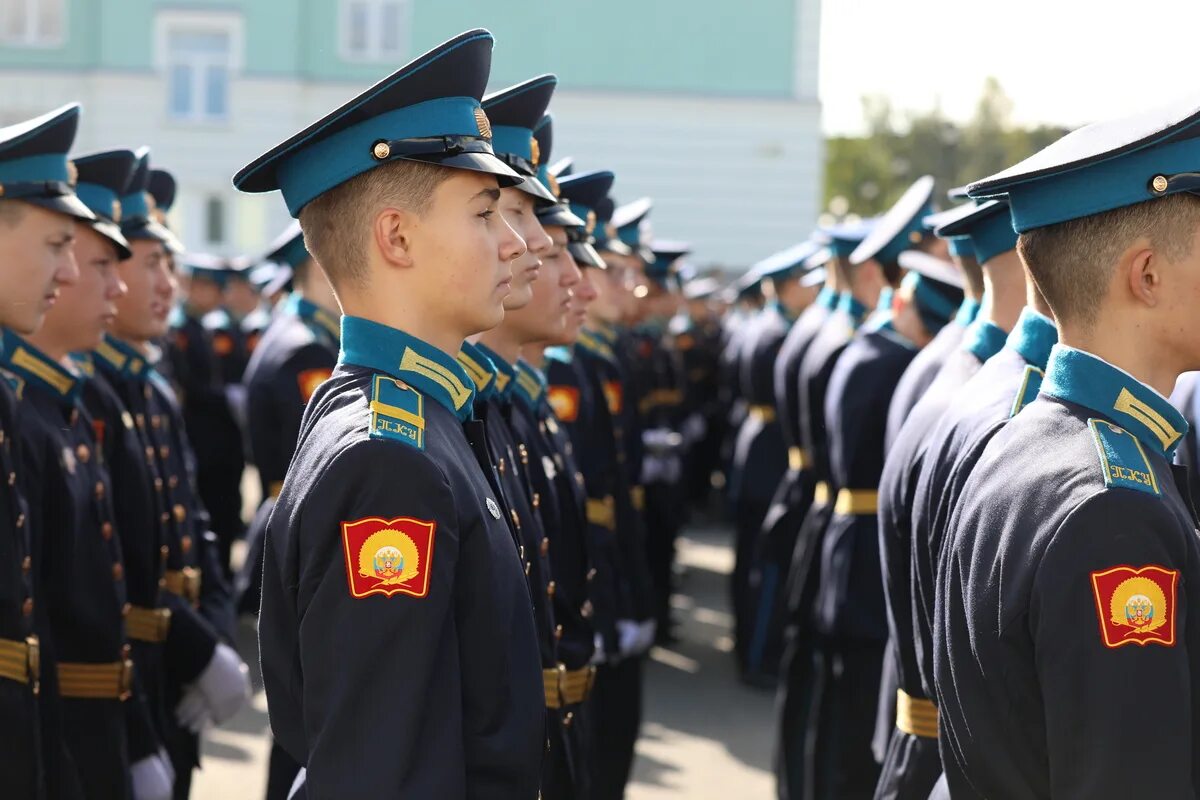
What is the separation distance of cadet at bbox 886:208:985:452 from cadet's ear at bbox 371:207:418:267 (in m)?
2.04

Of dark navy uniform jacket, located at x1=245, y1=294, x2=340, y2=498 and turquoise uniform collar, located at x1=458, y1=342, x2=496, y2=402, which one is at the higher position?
turquoise uniform collar, located at x1=458, y1=342, x2=496, y2=402

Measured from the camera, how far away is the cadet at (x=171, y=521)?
14.5 ft

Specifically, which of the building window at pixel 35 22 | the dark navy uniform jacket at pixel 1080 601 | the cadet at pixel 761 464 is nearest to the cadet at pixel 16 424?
the dark navy uniform jacket at pixel 1080 601

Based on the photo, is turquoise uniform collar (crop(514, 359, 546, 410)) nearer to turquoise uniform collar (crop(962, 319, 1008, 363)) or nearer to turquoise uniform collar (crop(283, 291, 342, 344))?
turquoise uniform collar (crop(962, 319, 1008, 363))

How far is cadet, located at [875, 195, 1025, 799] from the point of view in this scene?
132 inches

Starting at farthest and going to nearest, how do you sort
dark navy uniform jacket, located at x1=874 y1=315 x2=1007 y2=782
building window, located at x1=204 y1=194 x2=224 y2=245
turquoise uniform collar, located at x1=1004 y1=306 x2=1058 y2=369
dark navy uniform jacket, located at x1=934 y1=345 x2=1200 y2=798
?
building window, located at x1=204 y1=194 x2=224 y2=245
dark navy uniform jacket, located at x1=874 y1=315 x2=1007 y2=782
turquoise uniform collar, located at x1=1004 y1=306 x2=1058 y2=369
dark navy uniform jacket, located at x1=934 y1=345 x2=1200 y2=798

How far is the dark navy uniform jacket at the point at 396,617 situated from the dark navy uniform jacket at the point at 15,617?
43.7 inches

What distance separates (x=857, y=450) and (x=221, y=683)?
2.20 meters

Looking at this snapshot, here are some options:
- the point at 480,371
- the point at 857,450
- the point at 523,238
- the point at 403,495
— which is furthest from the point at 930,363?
the point at 403,495

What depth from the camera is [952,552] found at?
7.72ft

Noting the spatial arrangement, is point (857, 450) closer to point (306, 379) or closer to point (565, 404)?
point (565, 404)

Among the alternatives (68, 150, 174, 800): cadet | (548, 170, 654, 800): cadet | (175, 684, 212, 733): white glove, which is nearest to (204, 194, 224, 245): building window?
(548, 170, 654, 800): cadet

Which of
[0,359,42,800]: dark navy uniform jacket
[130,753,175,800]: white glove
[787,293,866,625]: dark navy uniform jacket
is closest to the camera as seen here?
[0,359,42,800]: dark navy uniform jacket

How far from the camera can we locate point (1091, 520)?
2.04 metres
